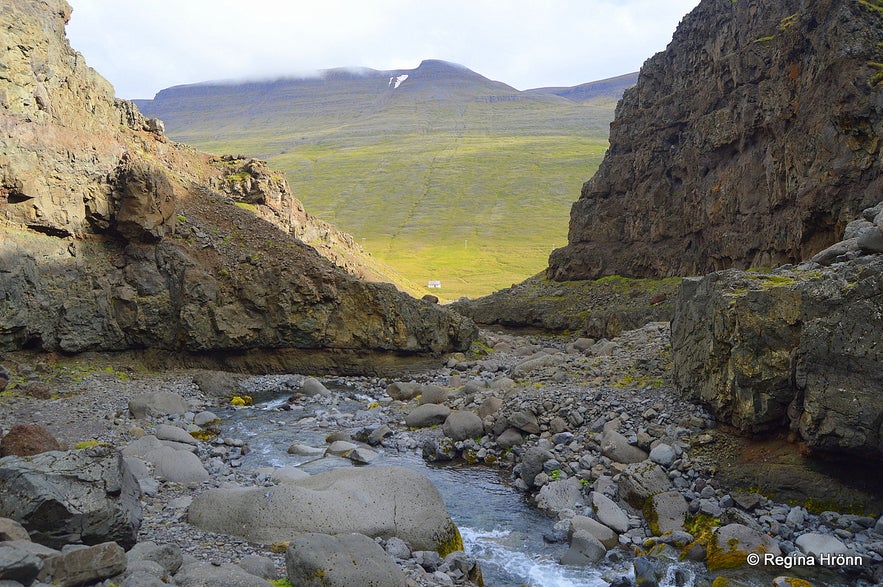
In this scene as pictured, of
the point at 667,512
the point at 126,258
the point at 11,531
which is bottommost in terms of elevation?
the point at 667,512

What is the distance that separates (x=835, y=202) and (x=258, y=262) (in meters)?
33.7

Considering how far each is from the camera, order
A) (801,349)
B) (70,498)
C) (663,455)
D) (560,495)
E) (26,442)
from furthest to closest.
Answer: (663,455) < (560,495) < (801,349) < (26,442) < (70,498)

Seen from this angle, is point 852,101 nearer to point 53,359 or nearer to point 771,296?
point 771,296

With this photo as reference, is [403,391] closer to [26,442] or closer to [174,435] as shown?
[174,435]

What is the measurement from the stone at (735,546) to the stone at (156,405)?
21.0 metres

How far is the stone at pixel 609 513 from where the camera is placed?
53.1 ft

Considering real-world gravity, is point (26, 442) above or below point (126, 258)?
below

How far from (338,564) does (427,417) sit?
52.5 feet

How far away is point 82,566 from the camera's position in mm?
8867

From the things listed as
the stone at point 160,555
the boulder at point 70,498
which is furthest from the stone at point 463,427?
the stone at point 160,555

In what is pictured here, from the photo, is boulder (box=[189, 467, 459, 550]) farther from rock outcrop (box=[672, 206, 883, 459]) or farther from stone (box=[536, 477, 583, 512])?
rock outcrop (box=[672, 206, 883, 459])

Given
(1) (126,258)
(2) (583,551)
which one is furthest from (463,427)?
(1) (126,258)

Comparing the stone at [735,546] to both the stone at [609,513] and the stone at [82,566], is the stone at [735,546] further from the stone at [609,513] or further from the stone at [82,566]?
the stone at [82,566]

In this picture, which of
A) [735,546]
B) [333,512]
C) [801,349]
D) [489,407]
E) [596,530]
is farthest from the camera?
[489,407]
